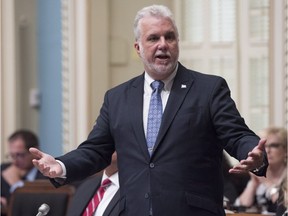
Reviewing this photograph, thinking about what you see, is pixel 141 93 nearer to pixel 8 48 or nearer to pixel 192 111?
pixel 192 111

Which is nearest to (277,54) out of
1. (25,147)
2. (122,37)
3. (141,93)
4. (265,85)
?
(265,85)

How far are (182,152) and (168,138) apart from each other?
0.27 feet

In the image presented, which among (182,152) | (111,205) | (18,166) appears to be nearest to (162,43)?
(182,152)

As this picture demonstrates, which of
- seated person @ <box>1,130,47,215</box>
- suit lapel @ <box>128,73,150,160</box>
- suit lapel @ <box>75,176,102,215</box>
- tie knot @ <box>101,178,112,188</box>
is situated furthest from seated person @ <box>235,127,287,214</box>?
suit lapel @ <box>128,73,150,160</box>

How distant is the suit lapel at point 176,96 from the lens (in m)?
4.22

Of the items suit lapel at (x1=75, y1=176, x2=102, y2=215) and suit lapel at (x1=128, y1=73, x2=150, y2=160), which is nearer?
suit lapel at (x1=128, y1=73, x2=150, y2=160)

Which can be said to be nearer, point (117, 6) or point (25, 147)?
point (25, 147)

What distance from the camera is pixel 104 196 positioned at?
17.8 feet

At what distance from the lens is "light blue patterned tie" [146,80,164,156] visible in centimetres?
426

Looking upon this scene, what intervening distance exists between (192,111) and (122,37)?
16.2 ft

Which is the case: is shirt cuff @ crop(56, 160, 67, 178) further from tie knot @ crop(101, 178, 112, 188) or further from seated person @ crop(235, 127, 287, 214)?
seated person @ crop(235, 127, 287, 214)

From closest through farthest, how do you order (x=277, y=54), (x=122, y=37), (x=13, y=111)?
(x=277, y=54)
(x=122, y=37)
(x=13, y=111)

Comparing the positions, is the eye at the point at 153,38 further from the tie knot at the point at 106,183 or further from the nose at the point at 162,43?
the tie knot at the point at 106,183

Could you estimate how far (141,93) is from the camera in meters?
4.38
